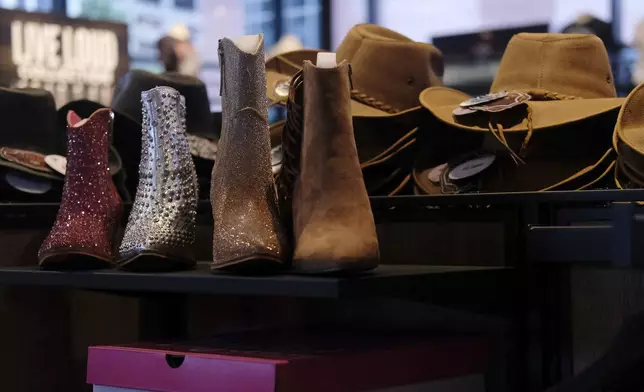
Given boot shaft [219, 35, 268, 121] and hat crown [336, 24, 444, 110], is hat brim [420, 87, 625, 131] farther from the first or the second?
boot shaft [219, 35, 268, 121]

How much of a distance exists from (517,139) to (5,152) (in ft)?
2.55

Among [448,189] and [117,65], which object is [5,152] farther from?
[117,65]

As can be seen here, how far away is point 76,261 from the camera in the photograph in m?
1.14

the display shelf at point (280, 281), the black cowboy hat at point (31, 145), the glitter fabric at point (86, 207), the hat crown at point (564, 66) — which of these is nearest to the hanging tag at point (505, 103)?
the hat crown at point (564, 66)

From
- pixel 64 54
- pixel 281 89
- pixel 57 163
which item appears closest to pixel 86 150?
pixel 57 163

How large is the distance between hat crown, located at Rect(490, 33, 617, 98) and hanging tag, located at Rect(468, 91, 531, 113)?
113 mm

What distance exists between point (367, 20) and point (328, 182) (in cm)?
354

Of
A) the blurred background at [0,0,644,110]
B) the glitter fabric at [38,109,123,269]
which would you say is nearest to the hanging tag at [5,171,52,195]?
the glitter fabric at [38,109,123,269]

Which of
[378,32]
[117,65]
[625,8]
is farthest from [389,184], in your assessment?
[625,8]

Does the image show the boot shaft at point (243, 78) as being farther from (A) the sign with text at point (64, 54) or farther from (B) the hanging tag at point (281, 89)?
(A) the sign with text at point (64, 54)

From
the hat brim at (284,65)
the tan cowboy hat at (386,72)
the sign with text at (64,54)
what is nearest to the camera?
the tan cowboy hat at (386,72)

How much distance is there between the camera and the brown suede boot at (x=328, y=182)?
94cm

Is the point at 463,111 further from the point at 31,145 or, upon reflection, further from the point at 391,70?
the point at 31,145

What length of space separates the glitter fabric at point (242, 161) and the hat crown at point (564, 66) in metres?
0.46
